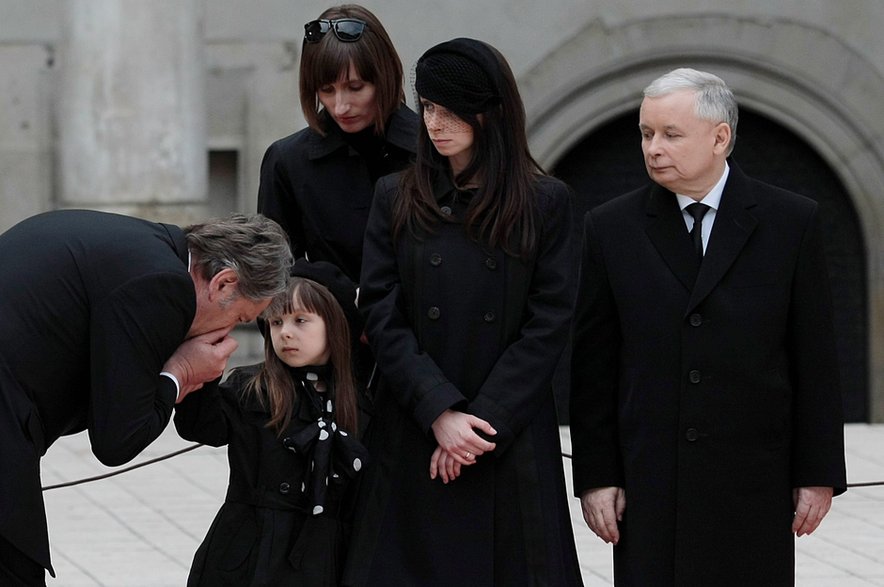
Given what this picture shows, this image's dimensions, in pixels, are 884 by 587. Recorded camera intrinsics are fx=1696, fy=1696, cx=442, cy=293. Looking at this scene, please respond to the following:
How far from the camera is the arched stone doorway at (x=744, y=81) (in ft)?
32.2

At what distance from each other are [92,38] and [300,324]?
15.8 ft

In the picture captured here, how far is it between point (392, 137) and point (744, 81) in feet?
18.3

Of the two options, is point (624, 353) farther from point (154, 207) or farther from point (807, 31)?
point (807, 31)

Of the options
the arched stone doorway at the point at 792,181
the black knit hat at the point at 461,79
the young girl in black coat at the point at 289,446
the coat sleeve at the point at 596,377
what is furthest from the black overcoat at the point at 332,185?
the arched stone doorway at the point at 792,181

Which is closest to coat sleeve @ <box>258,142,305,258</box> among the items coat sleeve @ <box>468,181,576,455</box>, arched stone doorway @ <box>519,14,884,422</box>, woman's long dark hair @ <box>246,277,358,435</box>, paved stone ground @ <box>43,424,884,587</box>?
woman's long dark hair @ <box>246,277,358,435</box>

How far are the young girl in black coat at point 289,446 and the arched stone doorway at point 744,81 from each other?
548cm

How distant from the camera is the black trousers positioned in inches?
143

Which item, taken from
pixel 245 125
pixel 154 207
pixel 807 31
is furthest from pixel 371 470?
pixel 807 31

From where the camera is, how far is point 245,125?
9.73 metres

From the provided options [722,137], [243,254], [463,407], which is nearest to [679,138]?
[722,137]

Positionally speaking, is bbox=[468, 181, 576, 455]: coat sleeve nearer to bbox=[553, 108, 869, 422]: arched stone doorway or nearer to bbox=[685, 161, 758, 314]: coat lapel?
bbox=[685, 161, 758, 314]: coat lapel

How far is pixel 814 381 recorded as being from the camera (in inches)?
160

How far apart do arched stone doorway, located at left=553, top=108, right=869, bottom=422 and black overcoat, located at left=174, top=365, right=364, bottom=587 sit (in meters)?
5.94

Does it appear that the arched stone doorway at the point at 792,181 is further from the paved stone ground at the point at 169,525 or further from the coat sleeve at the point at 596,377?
the coat sleeve at the point at 596,377
